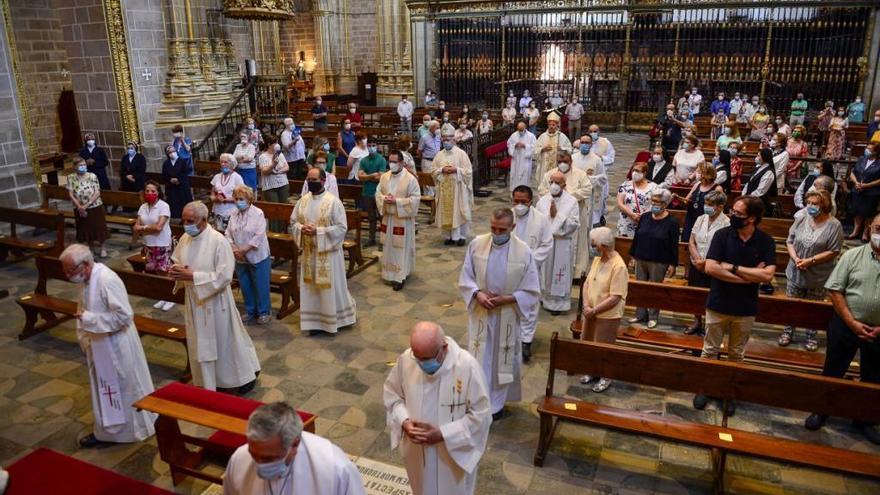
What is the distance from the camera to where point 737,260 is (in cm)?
510

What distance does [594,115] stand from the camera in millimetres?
23984

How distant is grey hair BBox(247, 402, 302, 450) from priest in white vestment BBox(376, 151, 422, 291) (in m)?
6.21

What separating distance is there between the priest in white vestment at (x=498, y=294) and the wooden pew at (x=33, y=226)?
758 cm

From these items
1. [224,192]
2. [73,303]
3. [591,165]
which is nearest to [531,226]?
[591,165]

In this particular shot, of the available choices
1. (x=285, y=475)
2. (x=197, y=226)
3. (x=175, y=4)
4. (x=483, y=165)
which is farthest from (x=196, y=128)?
(x=285, y=475)

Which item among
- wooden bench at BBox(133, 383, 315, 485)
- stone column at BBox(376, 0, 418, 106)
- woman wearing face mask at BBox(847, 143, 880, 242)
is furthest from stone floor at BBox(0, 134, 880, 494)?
stone column at BBox(376, 0, 418, 106)

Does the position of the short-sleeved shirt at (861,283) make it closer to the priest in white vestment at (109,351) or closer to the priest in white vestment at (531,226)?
the priest in white vestment at (531,226)

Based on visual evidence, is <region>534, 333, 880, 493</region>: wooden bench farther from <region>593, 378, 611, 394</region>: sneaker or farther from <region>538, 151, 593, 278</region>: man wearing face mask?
<region>538, 151, 593, 278</region>: man wearing face mask

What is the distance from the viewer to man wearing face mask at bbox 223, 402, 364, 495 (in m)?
2.62

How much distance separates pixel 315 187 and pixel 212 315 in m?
2.02

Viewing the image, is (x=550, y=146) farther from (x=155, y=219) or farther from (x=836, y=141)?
(x=836, y=141)

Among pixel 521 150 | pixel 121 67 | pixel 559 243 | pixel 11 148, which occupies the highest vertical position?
pixel 121 67

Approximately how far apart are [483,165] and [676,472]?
11.4 meters

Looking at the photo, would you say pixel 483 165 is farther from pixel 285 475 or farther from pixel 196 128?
pixel 285 475
